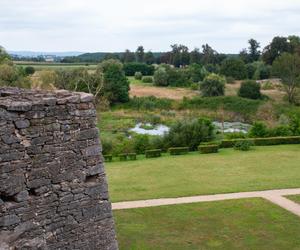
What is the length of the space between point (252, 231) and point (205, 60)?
3438 inches

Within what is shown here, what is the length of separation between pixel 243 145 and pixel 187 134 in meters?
3.97

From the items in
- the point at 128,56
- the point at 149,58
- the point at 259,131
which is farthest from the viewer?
the point at 128,56

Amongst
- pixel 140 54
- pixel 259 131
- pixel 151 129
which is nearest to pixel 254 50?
pixel 140 54

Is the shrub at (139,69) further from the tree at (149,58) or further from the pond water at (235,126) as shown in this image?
the pond water at (235,126)

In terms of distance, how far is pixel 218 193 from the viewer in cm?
2062

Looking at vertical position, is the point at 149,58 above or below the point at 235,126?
above

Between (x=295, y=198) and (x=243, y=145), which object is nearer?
(x=295, y=198)

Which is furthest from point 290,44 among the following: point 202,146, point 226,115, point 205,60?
point 202,146

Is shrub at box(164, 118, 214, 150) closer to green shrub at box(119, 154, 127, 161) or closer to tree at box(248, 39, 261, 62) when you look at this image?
green shrub at box(119, 154, 127, 161)

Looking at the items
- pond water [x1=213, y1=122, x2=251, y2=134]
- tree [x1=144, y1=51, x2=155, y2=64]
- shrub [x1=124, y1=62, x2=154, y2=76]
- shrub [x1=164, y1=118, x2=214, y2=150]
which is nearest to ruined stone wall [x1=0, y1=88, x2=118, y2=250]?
shrub [x1=164, y1=118, x2=214, y2=150]

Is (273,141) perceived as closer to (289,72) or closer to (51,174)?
(51,174)

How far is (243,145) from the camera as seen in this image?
31781 millimetres

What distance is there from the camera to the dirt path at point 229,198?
1870cm

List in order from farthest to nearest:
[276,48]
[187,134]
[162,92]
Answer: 1. [276,48]
2. [162,92]
3. [187,134]
